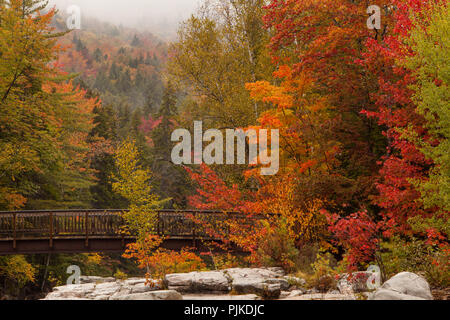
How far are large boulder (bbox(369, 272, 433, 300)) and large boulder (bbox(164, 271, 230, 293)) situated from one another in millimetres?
3918

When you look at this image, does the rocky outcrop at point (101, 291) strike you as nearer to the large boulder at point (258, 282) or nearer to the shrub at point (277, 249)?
the large boulder at point (258, 282)

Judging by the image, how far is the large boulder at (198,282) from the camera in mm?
8953

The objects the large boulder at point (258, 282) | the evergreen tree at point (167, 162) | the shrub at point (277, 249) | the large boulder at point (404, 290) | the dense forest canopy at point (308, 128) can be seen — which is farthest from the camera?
the evergreen tree at point (167, 162)

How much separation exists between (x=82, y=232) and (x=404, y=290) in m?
13.2

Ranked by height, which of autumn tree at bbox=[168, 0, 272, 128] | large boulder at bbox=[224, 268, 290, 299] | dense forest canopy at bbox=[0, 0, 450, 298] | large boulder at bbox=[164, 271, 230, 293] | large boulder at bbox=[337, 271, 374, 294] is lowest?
large boulder at bbox=[164, 271, 230, 293]

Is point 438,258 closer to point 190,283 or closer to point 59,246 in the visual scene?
point 190,283

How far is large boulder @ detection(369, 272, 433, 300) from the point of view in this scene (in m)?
5.61

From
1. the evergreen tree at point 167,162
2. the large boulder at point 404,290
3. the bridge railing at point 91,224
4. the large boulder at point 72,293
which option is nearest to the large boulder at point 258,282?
the large boulder at point 404,290

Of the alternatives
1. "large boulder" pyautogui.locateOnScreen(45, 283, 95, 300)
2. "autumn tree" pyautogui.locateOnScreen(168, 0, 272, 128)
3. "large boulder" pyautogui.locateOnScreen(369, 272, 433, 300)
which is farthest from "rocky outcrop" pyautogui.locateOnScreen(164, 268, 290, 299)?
"autumn tree" pyautogui.locateOnScreen(168, 0, 272, 128)

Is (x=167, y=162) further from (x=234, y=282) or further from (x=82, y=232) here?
(x=234, y=282)

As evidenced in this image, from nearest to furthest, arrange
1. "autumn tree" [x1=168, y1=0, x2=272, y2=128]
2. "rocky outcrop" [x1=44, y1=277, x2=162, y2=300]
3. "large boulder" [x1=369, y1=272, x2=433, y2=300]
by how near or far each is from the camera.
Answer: "large boulder" [x1=369, y1=272, x2=433, y2=300] < "rocky outcrop" [x1=44, y1=277, x2=162, y2=300] < "autumn tree" [x1=168, y1=0, x2=272, y2=128]

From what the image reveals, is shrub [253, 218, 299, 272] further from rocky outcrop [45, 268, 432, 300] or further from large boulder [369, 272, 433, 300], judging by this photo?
large boulder [369, 272, 433, 300]

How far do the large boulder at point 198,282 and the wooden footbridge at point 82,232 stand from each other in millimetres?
5699
